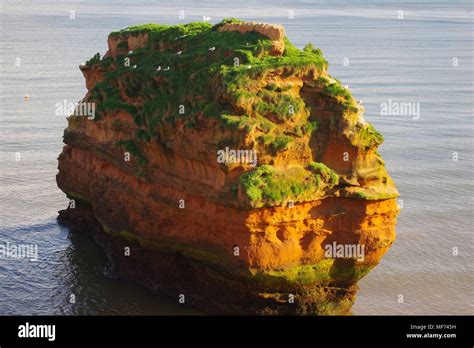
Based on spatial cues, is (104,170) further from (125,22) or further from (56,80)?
(125,22)

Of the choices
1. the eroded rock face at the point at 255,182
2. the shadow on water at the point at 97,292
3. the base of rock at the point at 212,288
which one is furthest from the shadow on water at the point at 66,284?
the eroded rock face at the point at 255,182

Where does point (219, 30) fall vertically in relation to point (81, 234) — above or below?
above

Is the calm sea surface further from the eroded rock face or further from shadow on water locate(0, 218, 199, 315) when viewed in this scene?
the eroded rock face

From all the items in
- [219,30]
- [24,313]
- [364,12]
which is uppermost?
[364,12]

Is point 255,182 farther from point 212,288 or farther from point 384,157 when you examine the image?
point 384,157

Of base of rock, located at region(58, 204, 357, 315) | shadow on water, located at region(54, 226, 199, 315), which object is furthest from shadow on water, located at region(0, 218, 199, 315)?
base of rock, located at region(58, 204, 357, 315)

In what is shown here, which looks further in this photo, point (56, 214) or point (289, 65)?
point (56, 214)

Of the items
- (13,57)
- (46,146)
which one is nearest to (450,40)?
(13,57)
